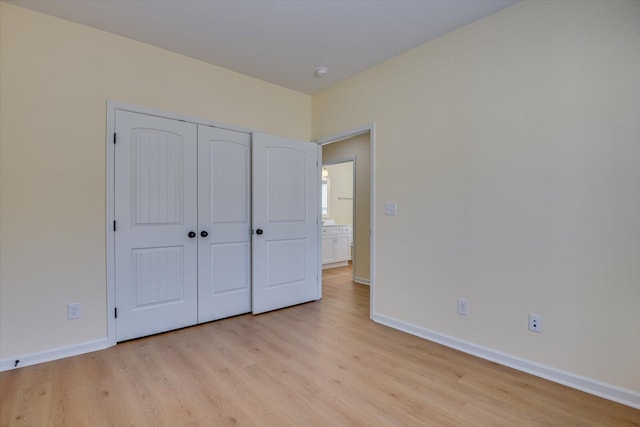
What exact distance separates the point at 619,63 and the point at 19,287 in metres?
4.32

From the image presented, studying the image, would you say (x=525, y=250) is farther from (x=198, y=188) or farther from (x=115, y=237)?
(x=115, y=237)

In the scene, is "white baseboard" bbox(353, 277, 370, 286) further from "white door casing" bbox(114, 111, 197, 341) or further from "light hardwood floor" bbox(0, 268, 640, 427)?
"white door casing" bbox(114, 111, 197, 341)

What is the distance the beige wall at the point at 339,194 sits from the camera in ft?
22.9

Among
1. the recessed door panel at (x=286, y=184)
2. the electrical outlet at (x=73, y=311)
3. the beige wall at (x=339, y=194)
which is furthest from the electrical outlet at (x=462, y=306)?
the beige wall at (x=339, y=194)

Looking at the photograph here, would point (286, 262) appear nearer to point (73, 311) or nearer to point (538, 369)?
point (73, 311)

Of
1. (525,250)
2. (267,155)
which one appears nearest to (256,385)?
(525,250)

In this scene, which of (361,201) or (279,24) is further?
(361,201)

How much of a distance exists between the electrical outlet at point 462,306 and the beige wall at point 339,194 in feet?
15.0

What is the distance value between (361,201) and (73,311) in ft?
12.7

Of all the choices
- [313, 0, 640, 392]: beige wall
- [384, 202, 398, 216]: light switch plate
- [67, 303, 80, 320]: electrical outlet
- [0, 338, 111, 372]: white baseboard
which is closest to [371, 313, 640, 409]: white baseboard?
[313, 0, 640, 392]: beige wall

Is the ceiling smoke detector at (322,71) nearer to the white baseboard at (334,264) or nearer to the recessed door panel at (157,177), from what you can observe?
the recessed door panel at (157,177)

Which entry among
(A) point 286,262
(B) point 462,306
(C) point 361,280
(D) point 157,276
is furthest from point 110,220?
(C) point 361,280

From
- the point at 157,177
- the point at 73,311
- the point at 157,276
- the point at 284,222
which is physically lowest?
the point at 73,311

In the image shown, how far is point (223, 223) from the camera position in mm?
3244
